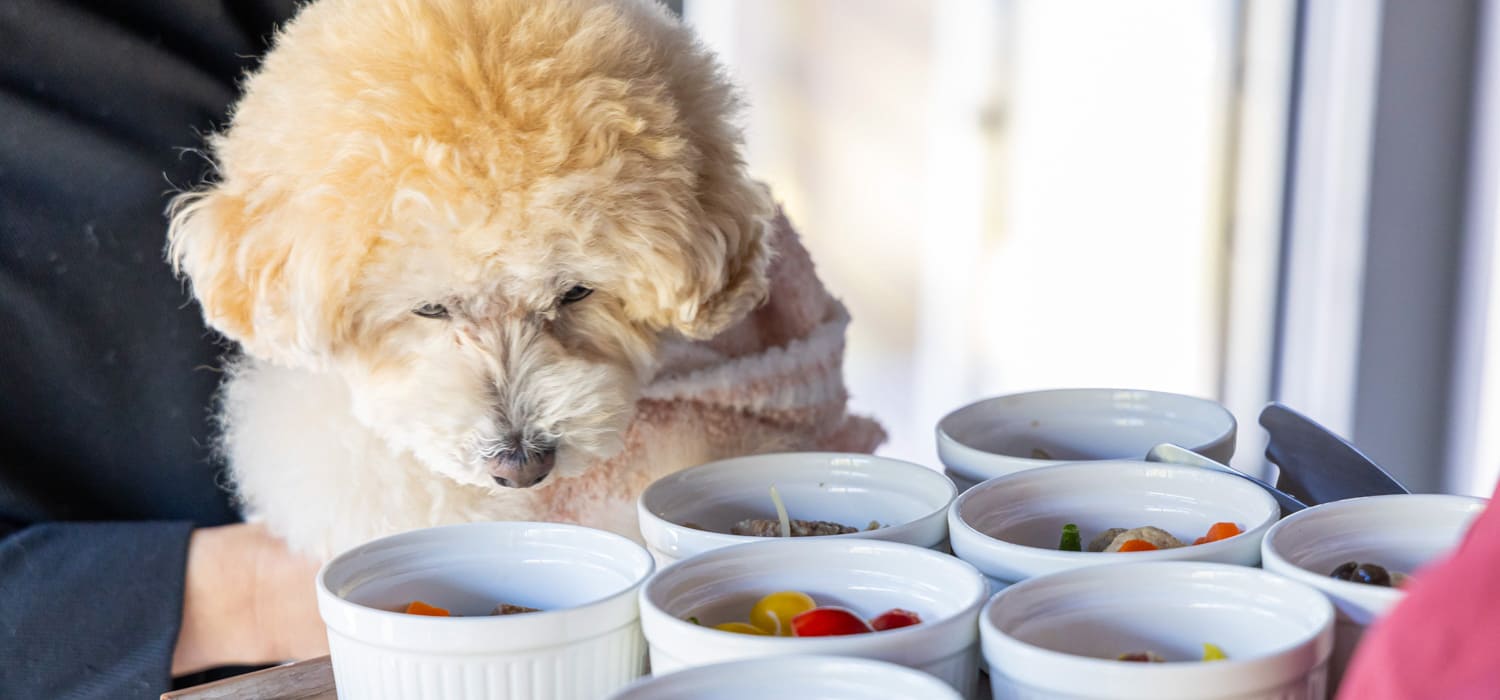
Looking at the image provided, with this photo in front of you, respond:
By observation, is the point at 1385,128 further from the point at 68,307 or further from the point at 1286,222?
the point at 68,307

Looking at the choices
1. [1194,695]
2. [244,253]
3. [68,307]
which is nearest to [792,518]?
[1194,695]

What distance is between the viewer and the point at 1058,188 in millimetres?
2422

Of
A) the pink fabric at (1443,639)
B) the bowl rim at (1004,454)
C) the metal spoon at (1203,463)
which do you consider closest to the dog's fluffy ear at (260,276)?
the bowl rim at (1004,454)

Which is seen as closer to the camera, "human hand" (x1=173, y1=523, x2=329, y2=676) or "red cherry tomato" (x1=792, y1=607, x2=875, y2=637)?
"red cherry tomato" (x1=792, y1=607, x2=875, y2=637)

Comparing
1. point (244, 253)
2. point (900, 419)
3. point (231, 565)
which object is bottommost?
point (900, 419)

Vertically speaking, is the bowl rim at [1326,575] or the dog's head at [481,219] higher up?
the dog's head at [481,219]

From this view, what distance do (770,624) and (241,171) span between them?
0.53 metres

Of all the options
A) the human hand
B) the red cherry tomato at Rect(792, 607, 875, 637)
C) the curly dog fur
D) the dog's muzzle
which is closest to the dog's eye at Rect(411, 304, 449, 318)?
the curly dog fur

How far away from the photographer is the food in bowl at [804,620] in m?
0.45

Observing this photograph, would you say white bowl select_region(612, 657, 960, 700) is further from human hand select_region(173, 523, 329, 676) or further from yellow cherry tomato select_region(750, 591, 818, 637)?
human hand select_region(173, 523, 329, 676)

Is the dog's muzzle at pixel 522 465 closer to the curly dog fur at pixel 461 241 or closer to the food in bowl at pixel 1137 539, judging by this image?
the curly dog fur at pixel 461 241

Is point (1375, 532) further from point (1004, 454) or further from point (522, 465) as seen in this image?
point (522, 465)

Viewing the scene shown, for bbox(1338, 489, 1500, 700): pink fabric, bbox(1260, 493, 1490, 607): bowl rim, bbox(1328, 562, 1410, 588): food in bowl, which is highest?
bbox(1338, 489, 1500, 700): pink fabric

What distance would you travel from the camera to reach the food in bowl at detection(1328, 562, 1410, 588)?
0.45 metres
